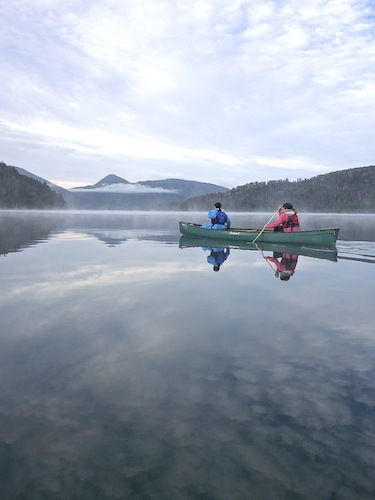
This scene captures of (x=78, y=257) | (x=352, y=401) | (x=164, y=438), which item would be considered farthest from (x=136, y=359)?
(x=78, y=257)

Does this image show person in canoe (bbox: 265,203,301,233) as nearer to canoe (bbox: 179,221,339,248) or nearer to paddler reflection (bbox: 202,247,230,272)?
canoe (bbox: 179,221,339,248)

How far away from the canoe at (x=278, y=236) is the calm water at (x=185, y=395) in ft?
45.3

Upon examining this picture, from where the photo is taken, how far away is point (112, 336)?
24.8 ft

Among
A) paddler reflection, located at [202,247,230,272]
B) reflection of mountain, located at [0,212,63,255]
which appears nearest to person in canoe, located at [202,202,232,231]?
paddler reflection, located at [202,247,230,272]

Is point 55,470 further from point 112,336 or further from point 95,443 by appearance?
point 112,336

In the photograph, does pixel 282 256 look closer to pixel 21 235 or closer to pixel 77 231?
pixel 21 235

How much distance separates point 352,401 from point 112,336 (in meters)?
4.58

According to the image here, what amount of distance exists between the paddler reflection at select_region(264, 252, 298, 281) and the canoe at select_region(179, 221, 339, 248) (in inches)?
144

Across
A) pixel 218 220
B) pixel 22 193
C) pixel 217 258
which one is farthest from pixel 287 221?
pixel 22 193

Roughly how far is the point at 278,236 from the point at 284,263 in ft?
26.2

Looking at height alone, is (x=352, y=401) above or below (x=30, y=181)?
below

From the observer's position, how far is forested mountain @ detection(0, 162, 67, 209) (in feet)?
589

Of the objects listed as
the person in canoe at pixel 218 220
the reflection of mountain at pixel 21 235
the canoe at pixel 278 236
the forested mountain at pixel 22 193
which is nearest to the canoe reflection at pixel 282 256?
the canoe at pixel 278 236

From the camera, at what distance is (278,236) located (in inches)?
1008
